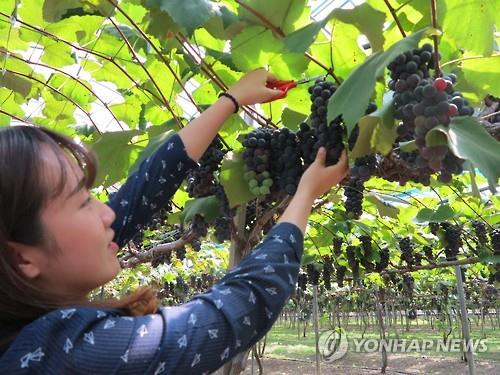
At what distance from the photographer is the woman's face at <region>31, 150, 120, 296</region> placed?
854 millimetres

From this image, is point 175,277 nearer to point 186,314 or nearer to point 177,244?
point 177,244

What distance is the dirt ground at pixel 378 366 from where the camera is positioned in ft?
39.3

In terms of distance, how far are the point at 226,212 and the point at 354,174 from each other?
0.71 meters

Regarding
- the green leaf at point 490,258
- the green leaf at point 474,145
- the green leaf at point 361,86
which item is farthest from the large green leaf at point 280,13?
the green leaf at point 490,258

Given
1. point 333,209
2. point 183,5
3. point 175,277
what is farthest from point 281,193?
point 175,277

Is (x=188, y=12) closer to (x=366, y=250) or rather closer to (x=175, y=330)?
(x=175, y=330)

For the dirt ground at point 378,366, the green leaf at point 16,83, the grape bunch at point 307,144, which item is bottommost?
the dirt ground at point 378,366

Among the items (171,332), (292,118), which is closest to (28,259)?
(171,332)

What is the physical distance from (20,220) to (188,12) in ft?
2.14

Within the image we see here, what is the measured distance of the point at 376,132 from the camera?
1.17 m

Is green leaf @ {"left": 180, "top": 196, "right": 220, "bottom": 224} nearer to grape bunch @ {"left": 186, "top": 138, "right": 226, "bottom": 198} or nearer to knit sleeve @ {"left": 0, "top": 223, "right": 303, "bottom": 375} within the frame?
grape bunch @ {"left": 186, "top": 138, "right": 226, "bottom": 198}
